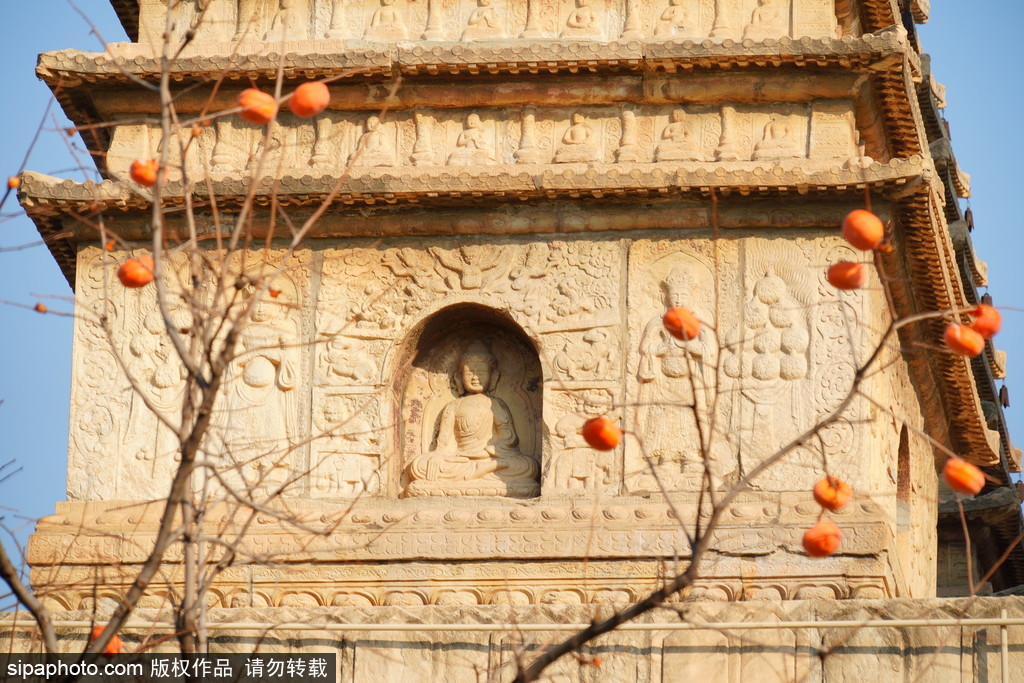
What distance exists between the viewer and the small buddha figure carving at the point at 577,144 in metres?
16.5

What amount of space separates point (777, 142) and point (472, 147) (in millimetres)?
2850

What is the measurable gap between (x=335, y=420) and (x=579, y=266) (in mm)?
2588

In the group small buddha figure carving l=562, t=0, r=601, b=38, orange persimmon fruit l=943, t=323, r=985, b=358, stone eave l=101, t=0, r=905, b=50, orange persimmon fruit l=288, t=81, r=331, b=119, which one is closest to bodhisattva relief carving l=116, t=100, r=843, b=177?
small buddha figure carving l=562, t=0, r=601, b=38

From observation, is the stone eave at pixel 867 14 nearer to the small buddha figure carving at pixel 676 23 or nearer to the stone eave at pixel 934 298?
the small buddha figure carving at pixel 676 23

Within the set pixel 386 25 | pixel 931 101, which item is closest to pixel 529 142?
pixel 386 25

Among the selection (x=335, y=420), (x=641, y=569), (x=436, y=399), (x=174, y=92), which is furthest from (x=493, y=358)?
(x=174, y=92)

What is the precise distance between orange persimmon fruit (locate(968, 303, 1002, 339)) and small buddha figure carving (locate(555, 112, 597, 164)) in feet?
24.5

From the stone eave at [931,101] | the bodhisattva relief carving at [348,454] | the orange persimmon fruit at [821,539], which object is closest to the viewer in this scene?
the orange persimmon fruit at [821,539]

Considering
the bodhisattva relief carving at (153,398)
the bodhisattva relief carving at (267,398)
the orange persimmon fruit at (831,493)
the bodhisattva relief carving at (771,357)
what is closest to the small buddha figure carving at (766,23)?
the bodhisattva relief carving at (771,357)

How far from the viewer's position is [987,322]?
9.26 meters

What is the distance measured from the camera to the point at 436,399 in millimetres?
16562

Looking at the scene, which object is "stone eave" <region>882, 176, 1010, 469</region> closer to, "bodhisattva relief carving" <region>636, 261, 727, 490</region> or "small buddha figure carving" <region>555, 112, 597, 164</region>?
"bodhisattva relief carving" <region>636, 261, 727, 490</region>

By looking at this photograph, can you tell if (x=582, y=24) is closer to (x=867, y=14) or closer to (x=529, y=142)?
(x=529, y=142)

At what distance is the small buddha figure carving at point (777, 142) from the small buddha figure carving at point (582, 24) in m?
2.01
